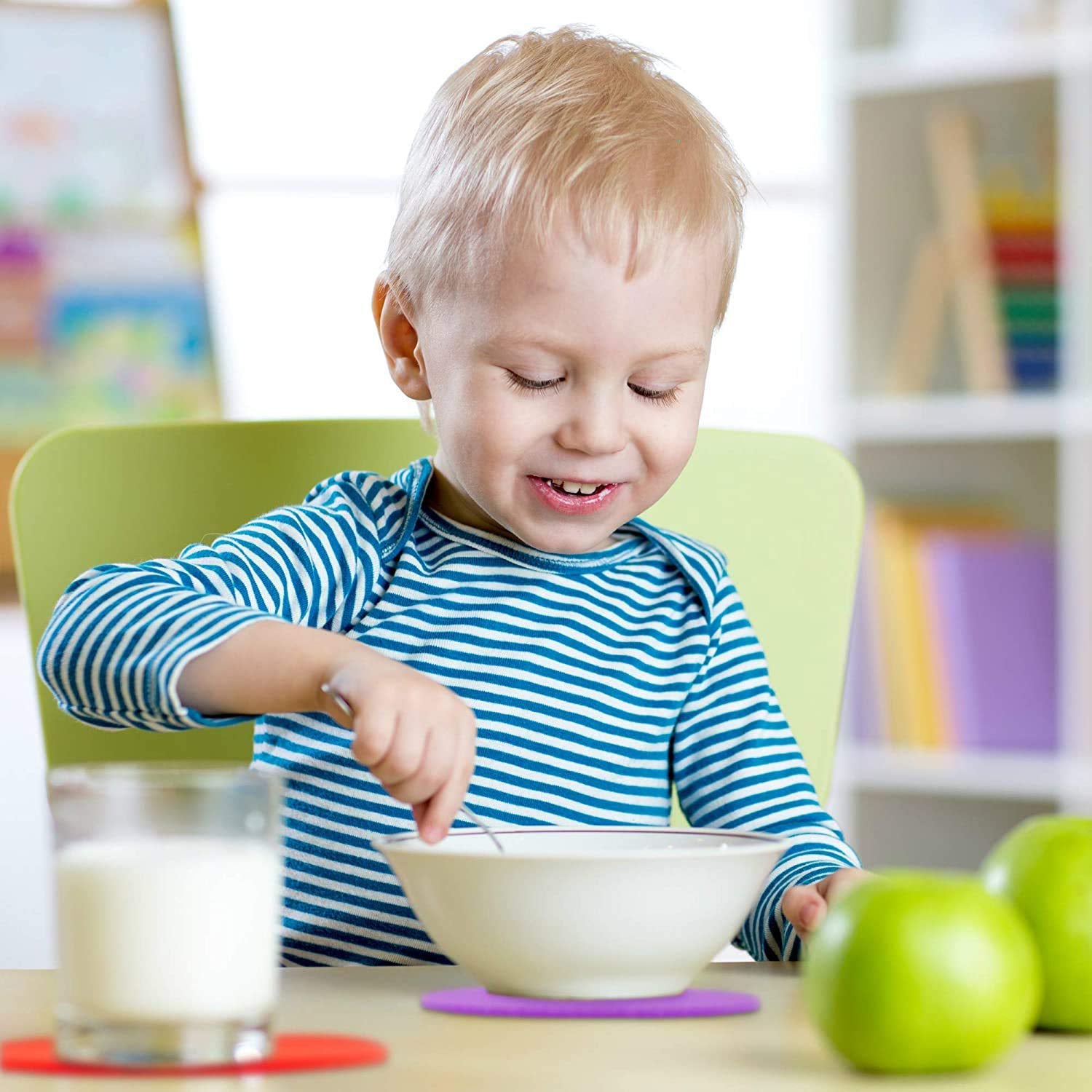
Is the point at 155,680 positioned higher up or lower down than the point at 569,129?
lower down

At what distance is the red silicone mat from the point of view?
507 millimetres

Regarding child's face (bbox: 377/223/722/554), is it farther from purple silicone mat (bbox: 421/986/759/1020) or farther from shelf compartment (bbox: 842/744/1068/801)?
shelf compartment (bbox: 842/744/1068/801)

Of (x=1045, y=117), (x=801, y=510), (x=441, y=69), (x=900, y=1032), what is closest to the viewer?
(x=900, y=1032)

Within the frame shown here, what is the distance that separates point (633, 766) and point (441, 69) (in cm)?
197

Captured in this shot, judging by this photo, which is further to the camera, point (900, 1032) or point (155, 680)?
point (155, 680)

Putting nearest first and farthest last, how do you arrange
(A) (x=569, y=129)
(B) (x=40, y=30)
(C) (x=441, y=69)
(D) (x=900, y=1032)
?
(D) (x=900, y=1032) → (A) (x=569, y=129) → (B) (x=40, y=30) → (C) (x=441, y=69)

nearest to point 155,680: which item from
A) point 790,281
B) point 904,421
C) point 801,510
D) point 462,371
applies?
point 462,371

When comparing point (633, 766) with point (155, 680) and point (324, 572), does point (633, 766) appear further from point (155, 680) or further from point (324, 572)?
point (155, 680)

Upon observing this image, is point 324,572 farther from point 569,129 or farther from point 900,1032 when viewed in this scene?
point 900,1032

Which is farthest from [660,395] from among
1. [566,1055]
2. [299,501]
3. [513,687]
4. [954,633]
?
[954,633]

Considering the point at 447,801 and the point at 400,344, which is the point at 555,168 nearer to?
the point at 400,344

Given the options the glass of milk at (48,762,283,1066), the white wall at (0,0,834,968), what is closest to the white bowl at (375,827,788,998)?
the glass of milk at (48,762,283,1066)

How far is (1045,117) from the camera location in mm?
2379

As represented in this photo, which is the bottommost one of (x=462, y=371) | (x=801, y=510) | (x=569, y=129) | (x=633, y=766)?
(x=633, y=766)
